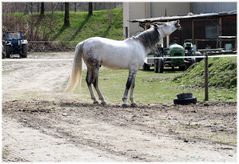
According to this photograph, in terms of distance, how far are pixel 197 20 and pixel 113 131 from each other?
2578 cm

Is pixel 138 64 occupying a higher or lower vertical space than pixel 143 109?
higher

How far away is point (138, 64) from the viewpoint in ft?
42.8

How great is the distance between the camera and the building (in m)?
30.7

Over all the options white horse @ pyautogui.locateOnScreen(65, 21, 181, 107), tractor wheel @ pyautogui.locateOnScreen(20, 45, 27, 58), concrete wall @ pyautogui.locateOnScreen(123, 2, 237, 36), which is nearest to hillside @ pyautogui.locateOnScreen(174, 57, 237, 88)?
white horse @ pyautogui.locateOnScreen(65, 21, 181, 107)

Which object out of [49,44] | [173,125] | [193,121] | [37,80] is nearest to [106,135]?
[173,125]

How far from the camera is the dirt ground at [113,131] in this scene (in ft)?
23.5

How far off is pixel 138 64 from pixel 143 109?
58.5 inches

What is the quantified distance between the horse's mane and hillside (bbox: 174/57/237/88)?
303cm

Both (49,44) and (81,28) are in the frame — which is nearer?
(49,44)

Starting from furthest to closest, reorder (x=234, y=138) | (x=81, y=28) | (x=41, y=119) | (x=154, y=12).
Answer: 1. (x=81, y=28)
2. (x=154, y=12)
3. (x=41, y=119)
4. (x=234, y=138)

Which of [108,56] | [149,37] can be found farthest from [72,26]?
[108,56]

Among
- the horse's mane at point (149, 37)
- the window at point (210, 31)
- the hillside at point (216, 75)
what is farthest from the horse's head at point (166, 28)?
the window at point (210, 31)

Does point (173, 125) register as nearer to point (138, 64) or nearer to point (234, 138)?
point (234, 138)

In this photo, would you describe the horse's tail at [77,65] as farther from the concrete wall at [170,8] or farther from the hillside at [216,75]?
the concrete wall at [170,8]
